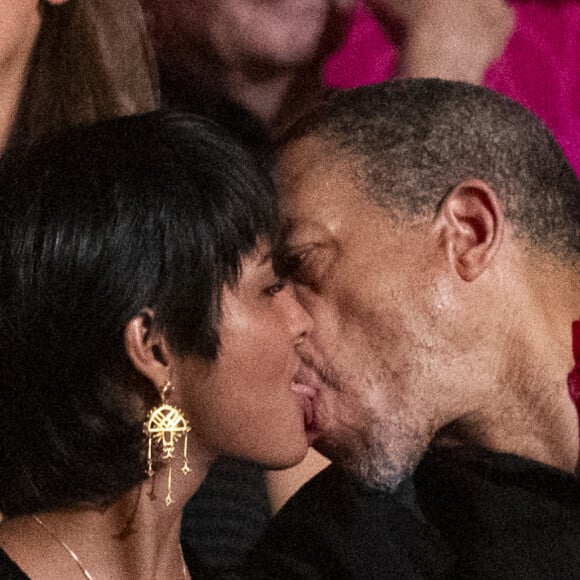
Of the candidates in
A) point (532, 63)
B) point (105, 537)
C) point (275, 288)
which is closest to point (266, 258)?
point (275, 288)

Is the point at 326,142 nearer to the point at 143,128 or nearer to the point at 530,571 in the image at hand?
the point at 143,128

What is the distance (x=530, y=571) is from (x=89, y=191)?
466 millimetres

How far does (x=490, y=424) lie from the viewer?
1.08m

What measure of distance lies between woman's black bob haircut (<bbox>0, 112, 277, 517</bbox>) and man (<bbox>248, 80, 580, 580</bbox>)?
0.42ft

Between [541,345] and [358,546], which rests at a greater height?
[541,345]

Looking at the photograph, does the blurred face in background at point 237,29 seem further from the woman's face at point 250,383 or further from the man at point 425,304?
the woman's face at point 250,383

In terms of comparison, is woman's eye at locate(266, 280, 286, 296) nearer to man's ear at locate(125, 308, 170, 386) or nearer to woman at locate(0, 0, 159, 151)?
man's ear at locate(125, 308, 170, 386)

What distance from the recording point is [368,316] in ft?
3.57

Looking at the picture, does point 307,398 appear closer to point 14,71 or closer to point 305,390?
point 305,390

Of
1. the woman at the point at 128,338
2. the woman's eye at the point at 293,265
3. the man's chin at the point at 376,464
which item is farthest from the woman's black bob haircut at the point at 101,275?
the man's chin at the point at 376,464

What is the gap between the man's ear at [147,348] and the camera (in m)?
0.93

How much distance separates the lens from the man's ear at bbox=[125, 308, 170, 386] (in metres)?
0.93

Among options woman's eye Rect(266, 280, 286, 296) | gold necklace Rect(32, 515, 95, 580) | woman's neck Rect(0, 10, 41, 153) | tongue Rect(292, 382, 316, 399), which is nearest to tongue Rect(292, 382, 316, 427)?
tongue Rect(292, 382, 316, 399)

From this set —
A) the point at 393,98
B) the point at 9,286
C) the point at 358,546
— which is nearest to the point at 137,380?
the point at 9,286
